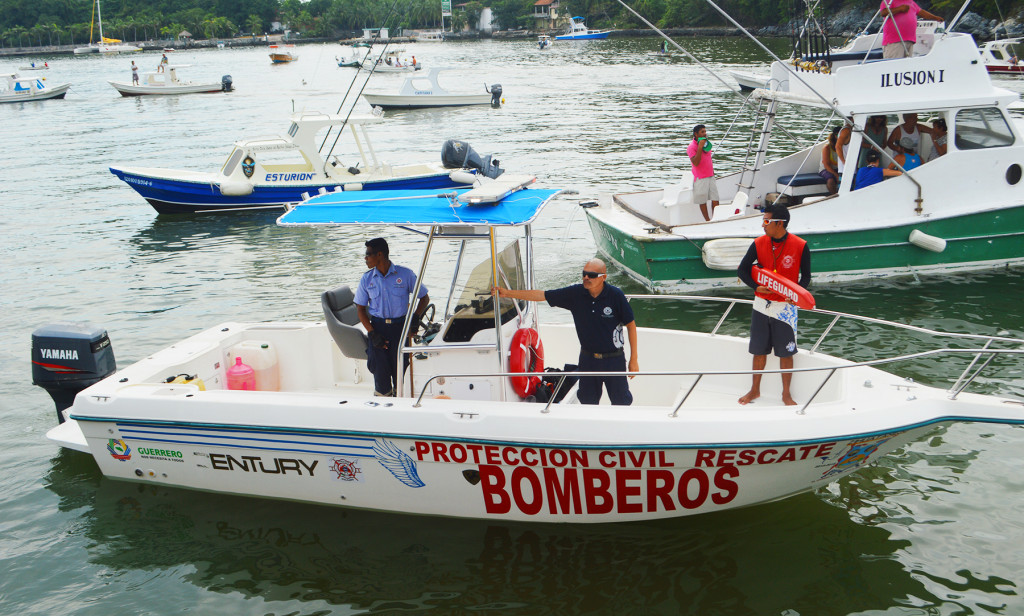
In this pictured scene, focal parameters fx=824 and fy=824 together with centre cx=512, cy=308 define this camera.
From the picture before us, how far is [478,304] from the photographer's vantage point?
6.28 m

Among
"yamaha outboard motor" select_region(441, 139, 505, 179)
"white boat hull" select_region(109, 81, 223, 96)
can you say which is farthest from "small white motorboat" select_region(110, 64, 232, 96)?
"yamaha outboard motor" select_region(441, 139, 505, 179)

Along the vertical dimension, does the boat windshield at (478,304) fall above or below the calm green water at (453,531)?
above

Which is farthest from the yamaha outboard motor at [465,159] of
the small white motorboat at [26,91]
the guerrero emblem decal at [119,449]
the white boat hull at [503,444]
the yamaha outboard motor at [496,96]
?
the small white motorboat at [26,91]

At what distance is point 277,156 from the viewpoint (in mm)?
24188

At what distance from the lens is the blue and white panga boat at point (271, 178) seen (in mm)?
17922

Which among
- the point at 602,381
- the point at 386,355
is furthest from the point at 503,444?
the point at 386,355

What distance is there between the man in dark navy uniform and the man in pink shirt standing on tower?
7.34 metres

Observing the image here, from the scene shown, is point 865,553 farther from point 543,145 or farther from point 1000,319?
point 543,145

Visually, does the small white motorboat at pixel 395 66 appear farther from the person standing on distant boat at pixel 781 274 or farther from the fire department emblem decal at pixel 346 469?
the fire department emblem decal at pixel 346 469

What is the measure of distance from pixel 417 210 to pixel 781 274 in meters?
2.97

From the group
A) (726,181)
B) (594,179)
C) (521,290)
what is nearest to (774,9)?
(594,179)

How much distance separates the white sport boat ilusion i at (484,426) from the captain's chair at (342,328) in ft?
0.05

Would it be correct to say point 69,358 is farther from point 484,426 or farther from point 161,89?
point 161,89

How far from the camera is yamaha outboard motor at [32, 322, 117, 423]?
23.9 ft
